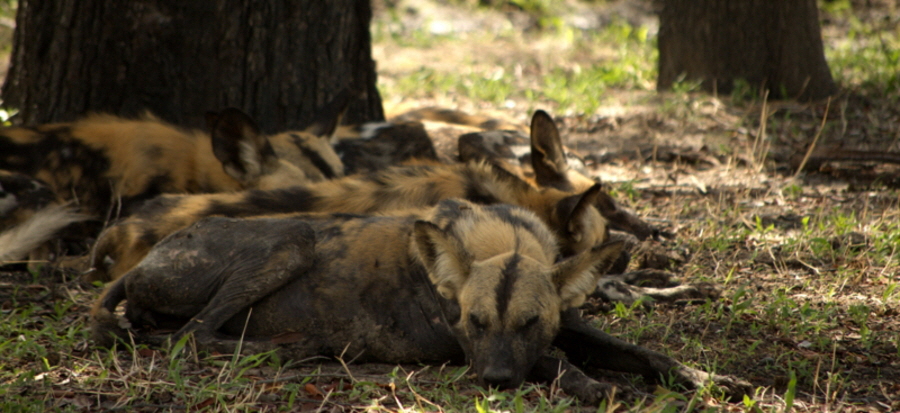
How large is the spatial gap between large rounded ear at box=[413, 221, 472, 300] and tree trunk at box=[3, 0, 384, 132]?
2.39 meters

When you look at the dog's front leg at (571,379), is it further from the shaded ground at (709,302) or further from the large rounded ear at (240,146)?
the large rounded ear at (240,146)

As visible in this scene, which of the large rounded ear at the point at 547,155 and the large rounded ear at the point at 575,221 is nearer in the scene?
the large rounded ear at the point at 575,221

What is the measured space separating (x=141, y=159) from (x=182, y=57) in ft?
2.04

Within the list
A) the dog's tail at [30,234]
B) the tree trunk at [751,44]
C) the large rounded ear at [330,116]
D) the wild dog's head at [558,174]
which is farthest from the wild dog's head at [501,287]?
the tree trunk at [751,44]

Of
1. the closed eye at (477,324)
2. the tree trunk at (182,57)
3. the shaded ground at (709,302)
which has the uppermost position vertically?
the tree trunk at (182,57)

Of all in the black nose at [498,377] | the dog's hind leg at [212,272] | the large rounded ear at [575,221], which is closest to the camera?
the black nose at [498,377]

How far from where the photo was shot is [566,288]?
122 inches

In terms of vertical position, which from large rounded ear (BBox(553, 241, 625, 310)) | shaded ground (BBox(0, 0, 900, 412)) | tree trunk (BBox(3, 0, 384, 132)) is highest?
tree trunk (BBox(3, 0, 384, 132))

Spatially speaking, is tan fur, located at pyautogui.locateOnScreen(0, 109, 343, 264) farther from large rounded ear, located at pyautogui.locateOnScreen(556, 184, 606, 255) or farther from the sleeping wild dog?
large rounded ear, located at pyautogui.locateOnScreen(556, 184, 606, 255)

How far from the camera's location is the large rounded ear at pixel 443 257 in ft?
10.2

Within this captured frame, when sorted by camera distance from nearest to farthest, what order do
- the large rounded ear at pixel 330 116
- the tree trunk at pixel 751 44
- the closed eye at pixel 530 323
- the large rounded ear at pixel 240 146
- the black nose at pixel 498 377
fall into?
1. the black nose at pixel 498 377
2. the closed eye at pixel 530 323
3. the large rounded ear at pixel 240 146
4. the large rounded ear at pixel 330 116
5. the tree trunk at pixel 751 44

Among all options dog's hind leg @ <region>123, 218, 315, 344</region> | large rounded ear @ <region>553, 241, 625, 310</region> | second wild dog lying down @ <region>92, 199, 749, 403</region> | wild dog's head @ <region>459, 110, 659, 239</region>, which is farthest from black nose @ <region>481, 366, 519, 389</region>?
wild dog's head @ <region>459, 110, 659, 239</region>

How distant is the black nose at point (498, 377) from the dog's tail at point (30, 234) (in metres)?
2.29

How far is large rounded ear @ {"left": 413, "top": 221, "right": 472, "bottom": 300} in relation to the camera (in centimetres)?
310
